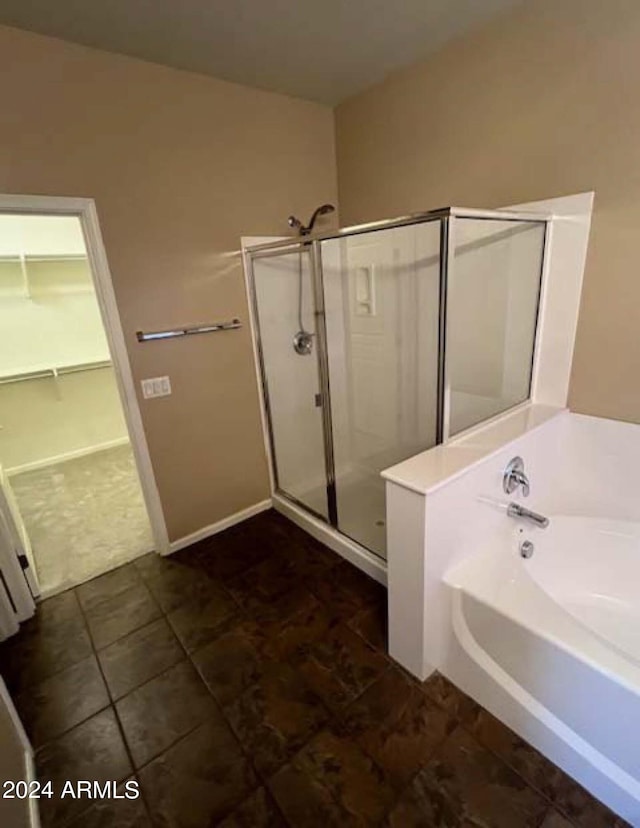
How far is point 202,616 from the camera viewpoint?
196 centimetres

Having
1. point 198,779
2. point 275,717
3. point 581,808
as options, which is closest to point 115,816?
point 198,779

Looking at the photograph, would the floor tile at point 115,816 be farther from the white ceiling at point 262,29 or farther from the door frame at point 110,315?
the white ceiling at point 262,29

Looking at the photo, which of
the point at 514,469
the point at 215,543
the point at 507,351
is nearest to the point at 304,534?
the point at 215,543

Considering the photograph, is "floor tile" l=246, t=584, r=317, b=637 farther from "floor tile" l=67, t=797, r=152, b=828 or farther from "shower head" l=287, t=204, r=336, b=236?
"shower head" l=287, t=204, r=336, b=236


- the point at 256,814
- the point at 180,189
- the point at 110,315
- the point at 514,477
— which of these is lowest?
the point at 256,814

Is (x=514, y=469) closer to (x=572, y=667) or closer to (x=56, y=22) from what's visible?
(x=572, y=667)

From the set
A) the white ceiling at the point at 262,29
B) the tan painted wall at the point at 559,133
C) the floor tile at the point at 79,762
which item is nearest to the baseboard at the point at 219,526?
the floor tile at the point at 79,762

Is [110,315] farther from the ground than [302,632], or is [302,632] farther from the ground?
[110,315]

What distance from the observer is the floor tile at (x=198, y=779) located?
122 centimetres

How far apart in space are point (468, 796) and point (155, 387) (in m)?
2.12

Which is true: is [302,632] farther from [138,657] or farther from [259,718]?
[138,657]

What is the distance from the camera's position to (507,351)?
2027 mm

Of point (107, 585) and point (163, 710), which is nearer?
point (163, 710)

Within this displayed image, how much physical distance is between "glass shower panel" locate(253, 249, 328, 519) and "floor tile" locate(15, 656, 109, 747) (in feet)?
4.47
